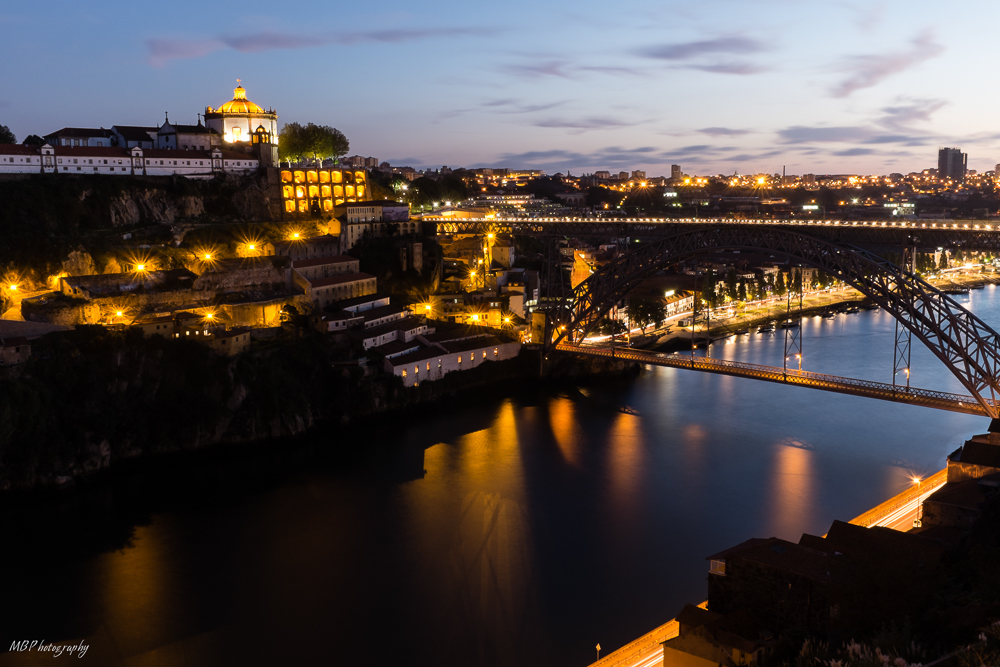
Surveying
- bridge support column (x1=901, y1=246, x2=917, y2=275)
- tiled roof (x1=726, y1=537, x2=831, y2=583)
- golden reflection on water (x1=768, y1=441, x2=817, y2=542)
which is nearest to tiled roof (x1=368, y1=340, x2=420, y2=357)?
golden reflection on water (x1=768, y1=441, x2=817, y2=542)

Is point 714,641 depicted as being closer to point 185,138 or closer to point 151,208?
point 151,208

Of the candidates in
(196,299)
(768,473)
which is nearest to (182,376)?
(196,299)

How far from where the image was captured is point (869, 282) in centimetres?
1113

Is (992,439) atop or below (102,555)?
atop

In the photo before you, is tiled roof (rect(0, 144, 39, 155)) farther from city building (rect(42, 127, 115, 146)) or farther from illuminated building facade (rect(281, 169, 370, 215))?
illuminated building facade (rect(281, 169, 370, 215))

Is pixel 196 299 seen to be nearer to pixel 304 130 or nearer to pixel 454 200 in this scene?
pixel 304 130

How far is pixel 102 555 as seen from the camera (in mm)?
8680

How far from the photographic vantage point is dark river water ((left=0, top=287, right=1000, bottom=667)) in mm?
7102

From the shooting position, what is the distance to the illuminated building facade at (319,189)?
18.9 meters

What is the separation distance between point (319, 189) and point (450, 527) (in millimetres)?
12265

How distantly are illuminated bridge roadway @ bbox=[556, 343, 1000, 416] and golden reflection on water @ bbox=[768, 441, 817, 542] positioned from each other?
960 mm

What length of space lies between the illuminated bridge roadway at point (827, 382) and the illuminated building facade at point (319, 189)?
8325 millimetres

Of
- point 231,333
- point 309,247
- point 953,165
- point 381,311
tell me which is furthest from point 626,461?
point 953,165

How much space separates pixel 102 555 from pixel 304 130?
15.6m
